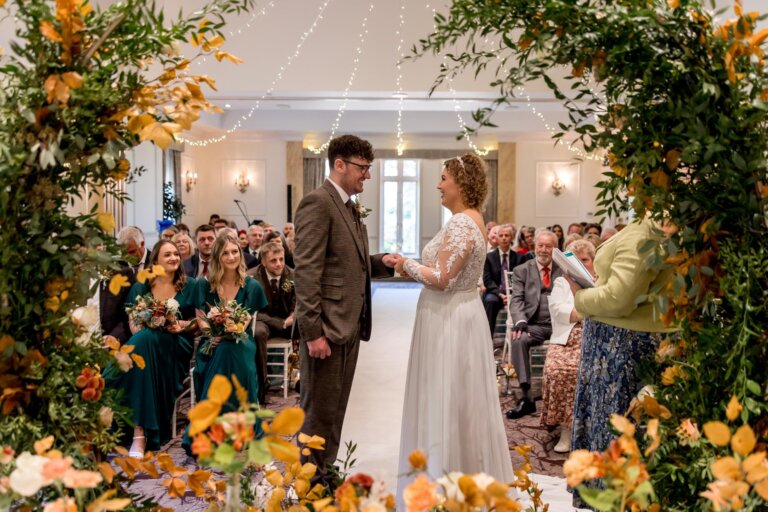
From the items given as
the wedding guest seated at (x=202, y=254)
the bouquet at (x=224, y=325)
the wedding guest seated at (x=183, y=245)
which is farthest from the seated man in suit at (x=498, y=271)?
the bouquet at (x=224, y=325)

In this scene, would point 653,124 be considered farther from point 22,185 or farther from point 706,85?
point 22,185

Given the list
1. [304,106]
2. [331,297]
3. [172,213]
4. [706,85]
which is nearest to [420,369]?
[331,297]

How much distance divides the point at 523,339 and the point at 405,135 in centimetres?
1126

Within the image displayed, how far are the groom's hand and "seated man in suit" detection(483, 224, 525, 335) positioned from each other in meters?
4.52

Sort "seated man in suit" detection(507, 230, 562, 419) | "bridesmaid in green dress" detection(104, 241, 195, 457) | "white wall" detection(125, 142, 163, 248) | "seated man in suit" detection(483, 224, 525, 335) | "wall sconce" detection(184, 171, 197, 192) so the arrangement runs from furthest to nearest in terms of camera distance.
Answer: "wall sconce" detection(184, 171, 197, 192) < "white wall" detection(125, 142, 163, 248) < "seated man in suit" detection(483, 224, 525, 335) < "seated man in suit" detection(507, 230, 562, 419) < "bridesmaid in green dress" detection(104, 241, 195, 457)

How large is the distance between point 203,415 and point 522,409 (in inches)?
189

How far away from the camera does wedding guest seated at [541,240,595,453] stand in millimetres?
4500

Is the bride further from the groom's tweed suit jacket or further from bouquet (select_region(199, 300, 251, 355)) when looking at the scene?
bouquet (select_region(199, 300, 251, 355))

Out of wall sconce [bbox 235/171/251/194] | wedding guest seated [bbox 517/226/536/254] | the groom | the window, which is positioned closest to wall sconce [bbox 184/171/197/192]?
wall sconce [bbox 235/171/251/194]

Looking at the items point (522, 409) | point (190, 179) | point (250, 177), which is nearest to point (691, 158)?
point (522, 409)

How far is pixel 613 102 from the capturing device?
1.34 metres

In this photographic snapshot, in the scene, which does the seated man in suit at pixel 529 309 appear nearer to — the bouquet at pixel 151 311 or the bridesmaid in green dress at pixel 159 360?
the bridesmaid in green dress at pixel 159 360

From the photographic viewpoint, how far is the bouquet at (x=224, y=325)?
4473 mm

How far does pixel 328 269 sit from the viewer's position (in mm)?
2973
